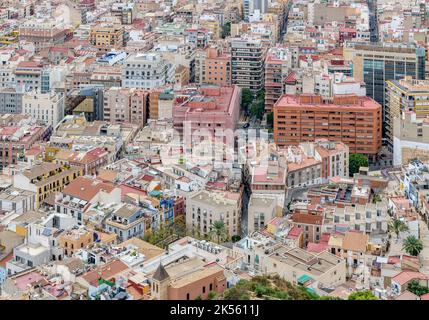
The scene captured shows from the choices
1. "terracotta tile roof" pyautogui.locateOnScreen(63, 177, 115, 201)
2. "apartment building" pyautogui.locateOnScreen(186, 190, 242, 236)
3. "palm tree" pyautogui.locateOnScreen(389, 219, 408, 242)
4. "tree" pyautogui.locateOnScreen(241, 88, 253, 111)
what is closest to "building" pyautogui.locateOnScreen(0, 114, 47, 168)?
"terracotta tile roof" pyautogui.locateOnScreen(63, 177, 115, 201)

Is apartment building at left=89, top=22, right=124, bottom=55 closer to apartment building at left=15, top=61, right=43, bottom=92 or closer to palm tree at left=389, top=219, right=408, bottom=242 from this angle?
apartment building at left=15, top=61, right=43, bottom=92

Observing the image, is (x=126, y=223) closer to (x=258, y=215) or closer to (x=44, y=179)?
(x=258, y=215)

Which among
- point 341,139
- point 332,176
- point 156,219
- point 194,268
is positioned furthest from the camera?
point 341,139
